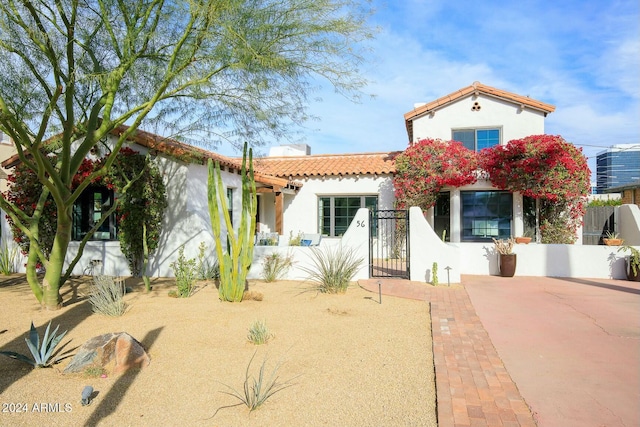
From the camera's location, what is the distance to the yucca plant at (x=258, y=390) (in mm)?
3967

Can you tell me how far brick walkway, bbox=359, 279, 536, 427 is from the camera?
3.74 metres

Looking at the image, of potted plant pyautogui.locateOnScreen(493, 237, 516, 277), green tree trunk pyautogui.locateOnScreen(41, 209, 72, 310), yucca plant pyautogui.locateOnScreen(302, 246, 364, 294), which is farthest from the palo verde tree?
potted plant pyautogui.locateOnScreen(493, 237, 516, 277)

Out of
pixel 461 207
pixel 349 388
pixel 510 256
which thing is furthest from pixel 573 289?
pixel 349 388

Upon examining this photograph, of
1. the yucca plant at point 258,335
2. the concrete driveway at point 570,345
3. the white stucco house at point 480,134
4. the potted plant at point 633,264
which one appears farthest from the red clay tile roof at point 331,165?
the yucca plant at point 258,335

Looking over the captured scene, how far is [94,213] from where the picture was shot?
12.8 meters

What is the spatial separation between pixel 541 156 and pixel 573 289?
5.04m

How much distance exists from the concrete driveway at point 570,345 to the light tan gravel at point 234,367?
1.06 meters

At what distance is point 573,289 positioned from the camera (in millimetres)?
10023

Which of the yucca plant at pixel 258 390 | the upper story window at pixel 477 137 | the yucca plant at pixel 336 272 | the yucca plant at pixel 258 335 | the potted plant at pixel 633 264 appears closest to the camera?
the yucca plant at pixel 258 390

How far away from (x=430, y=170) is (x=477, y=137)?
282cm

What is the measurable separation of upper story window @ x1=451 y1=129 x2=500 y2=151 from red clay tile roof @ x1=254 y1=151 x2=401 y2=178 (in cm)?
267

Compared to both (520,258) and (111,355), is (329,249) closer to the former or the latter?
(520,258)

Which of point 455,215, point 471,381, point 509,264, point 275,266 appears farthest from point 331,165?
point 471,381

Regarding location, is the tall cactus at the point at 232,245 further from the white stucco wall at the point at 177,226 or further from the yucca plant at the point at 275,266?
the white stucco wall at the point at 177,226
